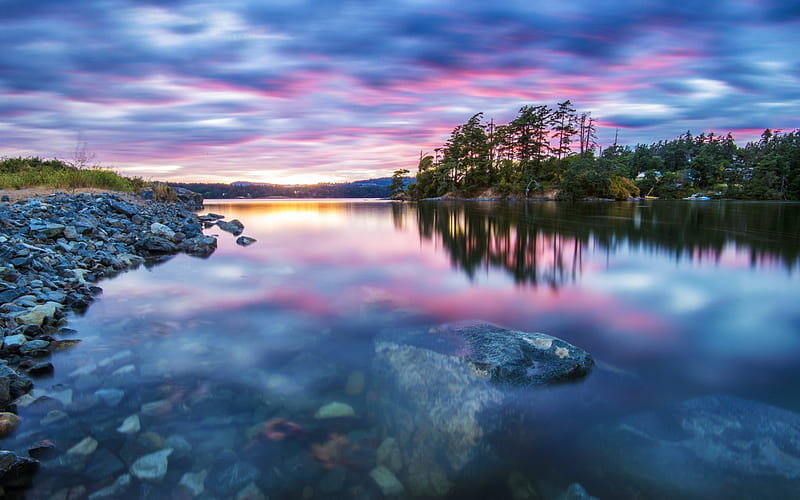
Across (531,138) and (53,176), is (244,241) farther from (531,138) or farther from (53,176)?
(531,138)

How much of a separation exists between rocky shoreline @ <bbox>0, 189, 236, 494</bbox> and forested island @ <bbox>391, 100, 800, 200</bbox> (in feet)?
172

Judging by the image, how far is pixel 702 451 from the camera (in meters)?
2.92

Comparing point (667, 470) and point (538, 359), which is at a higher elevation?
point (538, 359)

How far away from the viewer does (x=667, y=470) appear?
2.75m

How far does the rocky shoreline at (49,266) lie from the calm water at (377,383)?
20 centimetres

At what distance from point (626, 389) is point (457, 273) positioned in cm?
547

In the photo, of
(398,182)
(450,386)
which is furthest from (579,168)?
(450,386)

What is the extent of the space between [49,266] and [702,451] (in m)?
9.37

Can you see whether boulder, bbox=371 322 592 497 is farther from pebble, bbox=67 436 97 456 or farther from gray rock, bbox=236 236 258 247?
gray rock, bbox=236 236 258 247

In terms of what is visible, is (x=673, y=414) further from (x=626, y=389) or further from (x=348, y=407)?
(x=348, y=407)

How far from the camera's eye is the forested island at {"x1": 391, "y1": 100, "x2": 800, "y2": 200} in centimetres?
5503

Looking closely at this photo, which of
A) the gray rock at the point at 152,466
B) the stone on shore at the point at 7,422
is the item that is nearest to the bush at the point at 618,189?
the gray rock at the point at 152,466

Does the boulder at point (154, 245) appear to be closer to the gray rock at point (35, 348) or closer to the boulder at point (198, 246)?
the boulder at point (198, 246)

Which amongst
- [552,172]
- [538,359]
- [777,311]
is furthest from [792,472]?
[552,172]
